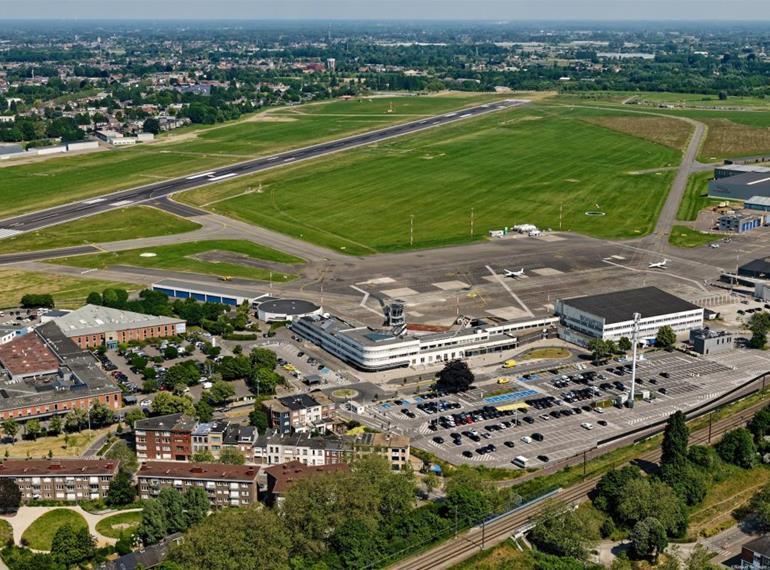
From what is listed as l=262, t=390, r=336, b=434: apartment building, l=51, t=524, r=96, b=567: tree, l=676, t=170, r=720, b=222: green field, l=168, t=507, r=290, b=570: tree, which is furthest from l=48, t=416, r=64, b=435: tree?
l=676, t=170, r=720, b=222: green field

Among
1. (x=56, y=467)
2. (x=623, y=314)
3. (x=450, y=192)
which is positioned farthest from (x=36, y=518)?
(x=450, y=192)

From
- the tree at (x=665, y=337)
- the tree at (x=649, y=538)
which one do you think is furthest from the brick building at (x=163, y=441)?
the tree at (x=665, y=337)

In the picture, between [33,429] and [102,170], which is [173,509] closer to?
[33,429]

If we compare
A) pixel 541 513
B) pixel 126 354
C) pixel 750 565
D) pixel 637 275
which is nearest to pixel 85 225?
pixel 126 354

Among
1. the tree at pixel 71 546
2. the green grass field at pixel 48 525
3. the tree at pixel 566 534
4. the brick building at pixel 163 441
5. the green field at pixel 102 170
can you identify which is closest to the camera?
the tree at pixel 71 546

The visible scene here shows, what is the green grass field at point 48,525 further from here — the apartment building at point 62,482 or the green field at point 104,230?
the green field at point 104,230
